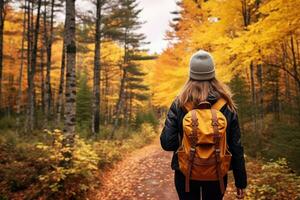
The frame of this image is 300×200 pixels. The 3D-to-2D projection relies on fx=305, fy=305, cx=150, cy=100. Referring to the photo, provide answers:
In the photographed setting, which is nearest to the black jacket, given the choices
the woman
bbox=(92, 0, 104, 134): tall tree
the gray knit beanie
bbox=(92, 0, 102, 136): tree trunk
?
the woman

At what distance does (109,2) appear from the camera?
56.2ft

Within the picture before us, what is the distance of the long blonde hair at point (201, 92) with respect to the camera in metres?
2.98

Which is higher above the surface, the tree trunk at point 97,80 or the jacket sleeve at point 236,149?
the tree trunk at point 97,80

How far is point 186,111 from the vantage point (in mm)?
3012

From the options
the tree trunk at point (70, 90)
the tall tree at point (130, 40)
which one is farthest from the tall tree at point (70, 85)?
the tall tree at point (130, 40)

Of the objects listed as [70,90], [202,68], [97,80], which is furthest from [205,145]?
[97,80]

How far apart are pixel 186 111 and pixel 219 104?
33 cm

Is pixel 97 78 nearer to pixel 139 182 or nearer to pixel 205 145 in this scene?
pixel 139 182

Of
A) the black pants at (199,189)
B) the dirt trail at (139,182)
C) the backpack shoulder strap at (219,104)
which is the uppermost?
the backpack shoulder strap at (219,104)

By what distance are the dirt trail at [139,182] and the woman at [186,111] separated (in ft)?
→ 15.8

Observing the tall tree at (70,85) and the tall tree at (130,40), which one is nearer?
the tall tree at (70,85)

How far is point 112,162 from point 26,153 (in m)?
3.63

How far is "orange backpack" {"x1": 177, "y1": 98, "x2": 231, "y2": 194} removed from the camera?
2793 millimetres

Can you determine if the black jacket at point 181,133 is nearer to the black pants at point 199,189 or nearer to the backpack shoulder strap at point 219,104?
the backpack shoulder strap at point 219,104
